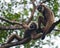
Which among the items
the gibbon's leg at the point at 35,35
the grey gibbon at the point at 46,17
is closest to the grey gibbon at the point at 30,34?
the gibbon's leg at the point at 35,35

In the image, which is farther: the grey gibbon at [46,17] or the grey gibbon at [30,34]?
the grey gibbon at [46,17]

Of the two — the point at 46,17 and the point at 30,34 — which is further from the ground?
the point at 46,17

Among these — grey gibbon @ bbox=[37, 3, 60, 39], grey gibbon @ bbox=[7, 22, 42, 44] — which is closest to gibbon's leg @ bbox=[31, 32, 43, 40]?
grey gibbon @ bbox=[7, 22, 42, 44]

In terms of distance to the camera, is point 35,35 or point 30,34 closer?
point 35,35

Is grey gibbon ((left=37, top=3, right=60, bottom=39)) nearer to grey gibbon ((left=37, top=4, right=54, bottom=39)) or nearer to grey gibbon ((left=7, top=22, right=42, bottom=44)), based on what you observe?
grey gibbon ((left=37, top=4, right=54, bottom=39))

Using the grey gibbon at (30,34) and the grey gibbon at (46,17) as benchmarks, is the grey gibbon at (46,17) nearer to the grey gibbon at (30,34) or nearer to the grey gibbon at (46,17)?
the grey gibbon at (46,17)

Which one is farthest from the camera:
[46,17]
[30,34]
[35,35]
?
[46,17]

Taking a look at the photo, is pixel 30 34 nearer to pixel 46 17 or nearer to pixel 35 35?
pixel 35 35

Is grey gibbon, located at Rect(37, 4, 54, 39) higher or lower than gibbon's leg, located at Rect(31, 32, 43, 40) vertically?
higher

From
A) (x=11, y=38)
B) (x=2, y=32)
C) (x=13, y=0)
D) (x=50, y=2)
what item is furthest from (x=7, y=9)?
(x=11, y=38)

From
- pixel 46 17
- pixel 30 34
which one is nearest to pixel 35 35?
pixel 30 34

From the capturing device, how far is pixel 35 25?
27.5 ft

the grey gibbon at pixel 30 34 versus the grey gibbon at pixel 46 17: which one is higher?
the grey gibbon at pixel 46 17

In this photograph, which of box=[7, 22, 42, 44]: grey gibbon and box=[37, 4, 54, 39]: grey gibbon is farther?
box=[37, 4, 54, 39]: grey gibbon
